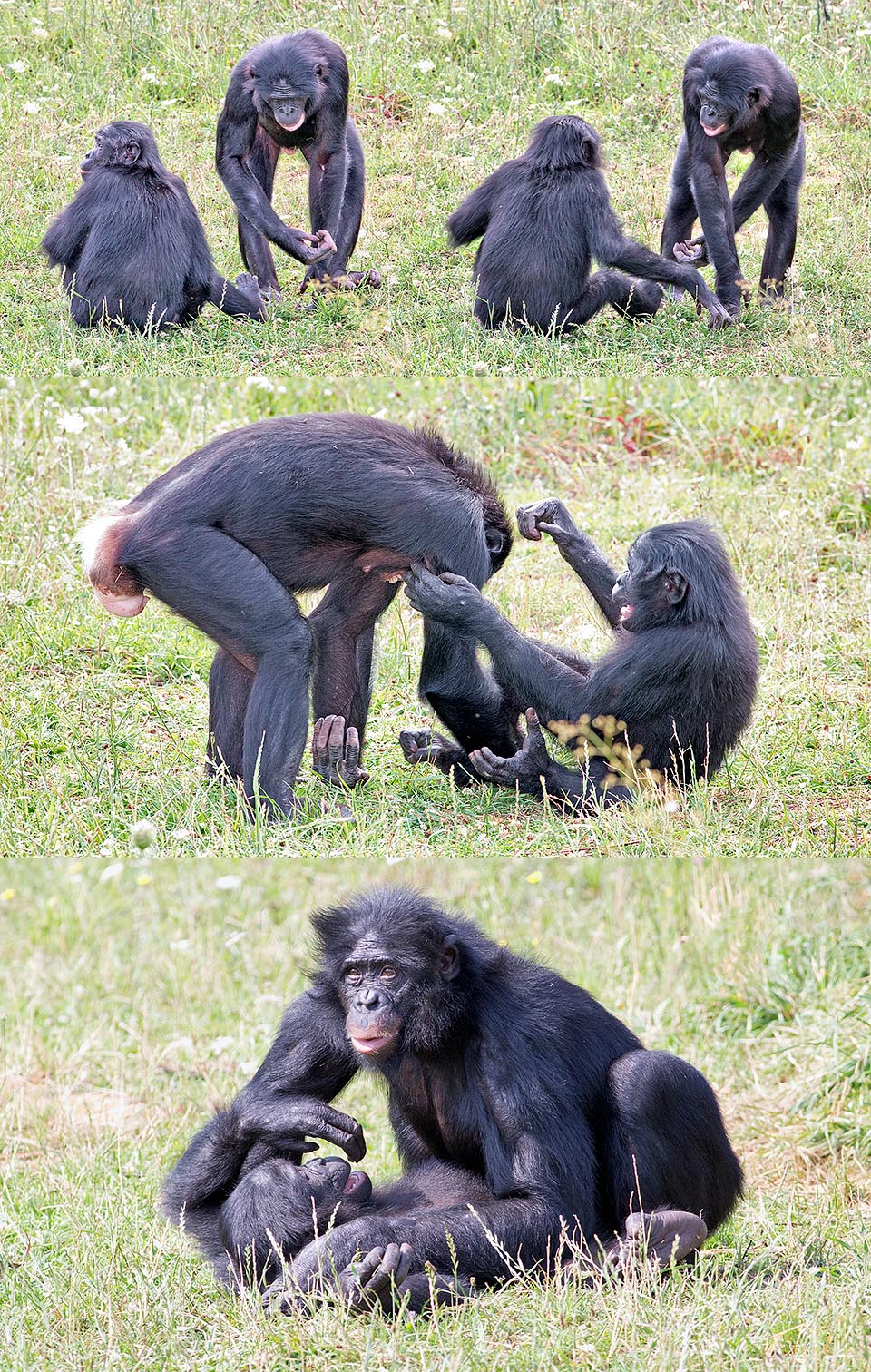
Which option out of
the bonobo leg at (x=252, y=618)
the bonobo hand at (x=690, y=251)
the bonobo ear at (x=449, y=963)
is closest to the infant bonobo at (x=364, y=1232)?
the bonobo ear at (x=449, y=963)

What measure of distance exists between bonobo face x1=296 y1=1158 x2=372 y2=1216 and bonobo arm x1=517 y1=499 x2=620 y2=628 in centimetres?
304

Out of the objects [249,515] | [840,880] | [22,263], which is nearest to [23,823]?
[249,515]

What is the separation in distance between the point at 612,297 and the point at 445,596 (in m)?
3.37

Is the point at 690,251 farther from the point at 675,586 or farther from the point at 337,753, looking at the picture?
the point at 337,753

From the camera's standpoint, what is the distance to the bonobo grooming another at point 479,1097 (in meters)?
4.79

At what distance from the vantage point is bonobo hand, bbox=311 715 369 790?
676 centimetres

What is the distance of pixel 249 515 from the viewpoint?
6055mm

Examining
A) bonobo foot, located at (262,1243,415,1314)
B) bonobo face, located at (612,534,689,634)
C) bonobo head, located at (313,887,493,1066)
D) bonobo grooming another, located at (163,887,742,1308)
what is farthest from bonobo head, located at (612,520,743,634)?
bonobo foot, located at (262,1243,415,1314)

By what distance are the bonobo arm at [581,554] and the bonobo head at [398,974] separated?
7.90 feet

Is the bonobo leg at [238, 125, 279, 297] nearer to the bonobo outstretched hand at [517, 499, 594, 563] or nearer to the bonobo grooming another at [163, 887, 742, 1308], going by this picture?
the bonobo outstretched hand at [517, 499, 594, 563]

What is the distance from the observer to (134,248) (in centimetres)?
855

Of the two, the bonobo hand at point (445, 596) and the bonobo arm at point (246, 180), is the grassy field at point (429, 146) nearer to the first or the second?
the bonobo arm at point (246, 180)

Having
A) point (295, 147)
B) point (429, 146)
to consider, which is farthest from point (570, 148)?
point (429, 146)

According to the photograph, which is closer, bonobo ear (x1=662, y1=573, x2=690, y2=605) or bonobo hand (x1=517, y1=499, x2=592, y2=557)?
bonobo ear (x1=662, y1=573, x2=690, y2=605)
